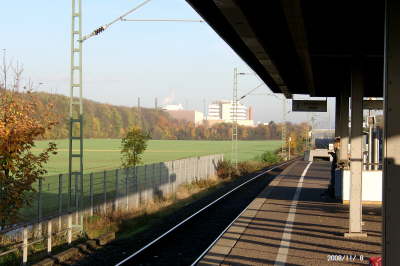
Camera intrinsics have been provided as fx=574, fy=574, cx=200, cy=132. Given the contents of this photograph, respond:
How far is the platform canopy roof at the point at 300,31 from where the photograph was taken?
10.0 meters

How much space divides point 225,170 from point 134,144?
15.3m

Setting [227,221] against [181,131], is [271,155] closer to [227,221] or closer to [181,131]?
[227,221]

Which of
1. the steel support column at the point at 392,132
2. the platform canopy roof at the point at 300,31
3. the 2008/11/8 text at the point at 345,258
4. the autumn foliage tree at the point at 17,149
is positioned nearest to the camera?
the steel support column at the point at 392,132

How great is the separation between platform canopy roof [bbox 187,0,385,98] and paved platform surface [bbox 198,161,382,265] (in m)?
4.42

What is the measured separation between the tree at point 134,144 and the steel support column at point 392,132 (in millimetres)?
24175

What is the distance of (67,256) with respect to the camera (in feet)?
42.2

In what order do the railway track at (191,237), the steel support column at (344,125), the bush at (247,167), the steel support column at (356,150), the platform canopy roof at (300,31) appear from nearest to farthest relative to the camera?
the platform canopy roof at (300,31) → the railway track at (191,237) → the steel support column at (356,150) → the steel support column at (344,125) → the bush at (247,167)

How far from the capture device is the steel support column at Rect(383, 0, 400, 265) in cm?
694

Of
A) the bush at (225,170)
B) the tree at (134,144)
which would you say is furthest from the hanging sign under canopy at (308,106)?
the bush at (225,170)

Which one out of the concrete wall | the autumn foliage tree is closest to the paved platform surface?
the concrete wall

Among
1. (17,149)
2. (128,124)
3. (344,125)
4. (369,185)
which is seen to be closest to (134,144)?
(344,125)

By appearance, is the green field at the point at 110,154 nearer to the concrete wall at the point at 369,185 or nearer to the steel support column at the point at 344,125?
the steel support column at the point at 344,125

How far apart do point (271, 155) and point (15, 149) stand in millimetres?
57228

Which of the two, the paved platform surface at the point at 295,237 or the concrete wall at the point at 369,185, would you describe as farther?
the concrete wall at the point at 369,185
